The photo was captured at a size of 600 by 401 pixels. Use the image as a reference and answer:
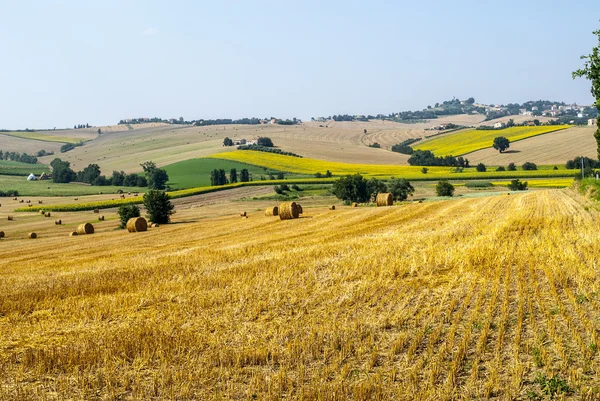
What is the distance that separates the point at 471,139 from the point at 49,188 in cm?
10534

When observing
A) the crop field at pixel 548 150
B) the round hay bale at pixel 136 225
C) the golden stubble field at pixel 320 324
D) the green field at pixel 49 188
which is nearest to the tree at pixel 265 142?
the green field at pixel 49 188

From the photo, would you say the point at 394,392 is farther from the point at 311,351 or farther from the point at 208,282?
the point at 208,282

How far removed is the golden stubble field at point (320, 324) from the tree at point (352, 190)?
2150 inches

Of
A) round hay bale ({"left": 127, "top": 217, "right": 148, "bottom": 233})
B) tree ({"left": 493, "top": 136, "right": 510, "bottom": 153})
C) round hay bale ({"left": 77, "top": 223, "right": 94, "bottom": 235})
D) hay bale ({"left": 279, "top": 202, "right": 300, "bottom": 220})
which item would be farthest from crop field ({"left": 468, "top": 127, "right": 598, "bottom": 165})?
round hay bale ({"left": 77, "top": 223, "right": 94, "bottom": 235})

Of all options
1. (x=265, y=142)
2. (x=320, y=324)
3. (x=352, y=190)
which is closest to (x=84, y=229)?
(x=352, y=190)

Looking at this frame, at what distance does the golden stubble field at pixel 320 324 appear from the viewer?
8164 mm

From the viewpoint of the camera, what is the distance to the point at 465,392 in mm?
7668

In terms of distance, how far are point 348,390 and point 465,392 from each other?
1.47 m

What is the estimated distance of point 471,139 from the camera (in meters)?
162

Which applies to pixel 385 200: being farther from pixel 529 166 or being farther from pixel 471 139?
pixel 471 139

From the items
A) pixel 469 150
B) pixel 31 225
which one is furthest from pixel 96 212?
pixel 469 150

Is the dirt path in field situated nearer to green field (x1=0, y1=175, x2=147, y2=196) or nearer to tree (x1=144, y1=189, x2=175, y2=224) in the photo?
green field (x1=0, y1=175, x2=147, y2=196)

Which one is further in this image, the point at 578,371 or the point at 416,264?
the point at 416,264

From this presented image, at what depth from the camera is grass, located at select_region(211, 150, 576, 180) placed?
324 feet
